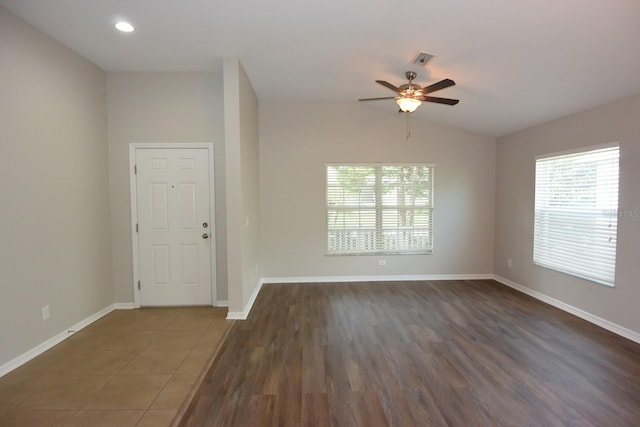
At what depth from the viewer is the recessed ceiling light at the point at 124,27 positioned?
2.47 m

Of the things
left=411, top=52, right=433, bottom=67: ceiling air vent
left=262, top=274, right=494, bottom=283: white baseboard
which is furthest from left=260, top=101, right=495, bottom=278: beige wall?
left=411, top=52, right=433, bottom=67: ceiling air vent

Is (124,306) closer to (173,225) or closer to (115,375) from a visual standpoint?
(173,225)

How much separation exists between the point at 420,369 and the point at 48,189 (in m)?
3.86

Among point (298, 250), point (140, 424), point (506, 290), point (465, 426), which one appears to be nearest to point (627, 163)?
point (506, 290)

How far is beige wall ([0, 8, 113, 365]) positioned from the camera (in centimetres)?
225

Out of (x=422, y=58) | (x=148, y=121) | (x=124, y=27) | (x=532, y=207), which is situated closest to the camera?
(x=124, y=27)

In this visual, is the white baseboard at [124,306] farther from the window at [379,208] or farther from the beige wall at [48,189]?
the window at [379,208]

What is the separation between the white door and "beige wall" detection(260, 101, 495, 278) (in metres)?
1.15

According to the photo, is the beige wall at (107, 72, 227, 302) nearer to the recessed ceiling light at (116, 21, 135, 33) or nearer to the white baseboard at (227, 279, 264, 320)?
the recessed ceiling light at (116, 21, 135, 33)

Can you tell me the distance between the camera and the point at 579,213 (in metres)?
3.30

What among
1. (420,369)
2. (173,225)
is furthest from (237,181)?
(420,369)

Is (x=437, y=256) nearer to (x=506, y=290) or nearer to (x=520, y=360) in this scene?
(x=506, y=290)

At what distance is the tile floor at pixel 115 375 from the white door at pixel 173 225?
463 millimetres

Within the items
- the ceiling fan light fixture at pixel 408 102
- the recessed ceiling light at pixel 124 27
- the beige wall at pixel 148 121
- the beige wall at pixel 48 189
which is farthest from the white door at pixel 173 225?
the ceiling fan light fixture at pixel 408 102
